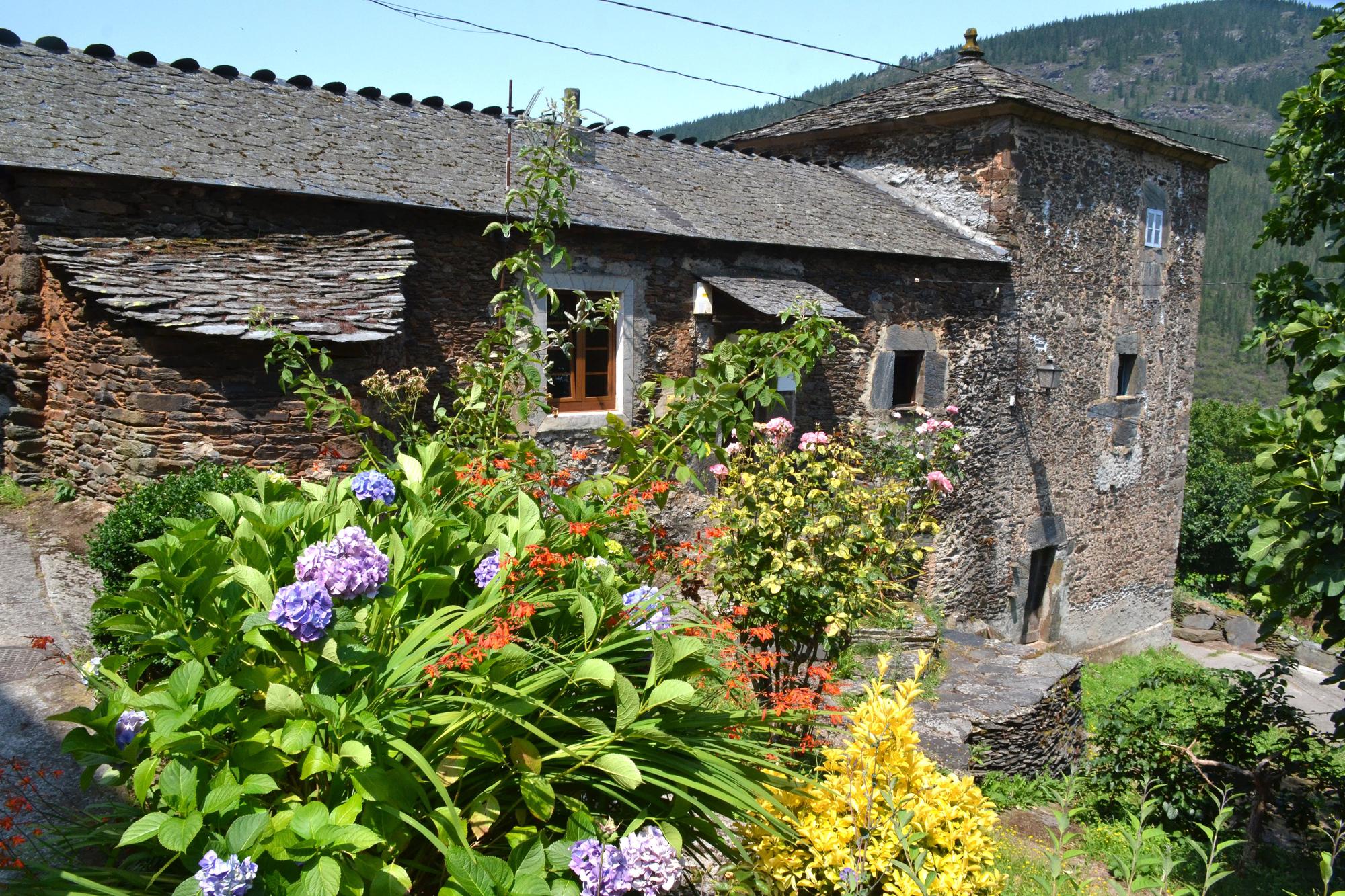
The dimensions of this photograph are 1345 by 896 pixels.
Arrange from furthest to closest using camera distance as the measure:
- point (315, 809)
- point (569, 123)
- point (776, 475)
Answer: point (776, 475)
point (569, 123)
point (315, 809)

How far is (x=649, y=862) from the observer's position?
7.39ft

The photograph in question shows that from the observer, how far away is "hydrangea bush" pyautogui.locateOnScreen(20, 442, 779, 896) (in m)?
2.09

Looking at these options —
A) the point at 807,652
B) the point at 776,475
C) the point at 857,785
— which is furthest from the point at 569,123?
the point at 857,785

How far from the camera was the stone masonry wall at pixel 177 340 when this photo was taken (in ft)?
19.3

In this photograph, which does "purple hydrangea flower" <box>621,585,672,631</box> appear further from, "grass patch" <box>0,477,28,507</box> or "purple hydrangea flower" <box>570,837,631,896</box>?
"grass patch" <box>0,477,28,507</box>

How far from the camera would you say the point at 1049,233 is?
12.1m

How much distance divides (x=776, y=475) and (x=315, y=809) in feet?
9.94

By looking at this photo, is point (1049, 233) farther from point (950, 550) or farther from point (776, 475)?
point (776, 475)

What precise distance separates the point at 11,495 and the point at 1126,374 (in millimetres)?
13760

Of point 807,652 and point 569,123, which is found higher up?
point 569,123

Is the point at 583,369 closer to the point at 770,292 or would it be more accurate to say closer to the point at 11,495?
the point at 770,292

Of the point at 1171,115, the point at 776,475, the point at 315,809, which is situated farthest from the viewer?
the point at 1171,115

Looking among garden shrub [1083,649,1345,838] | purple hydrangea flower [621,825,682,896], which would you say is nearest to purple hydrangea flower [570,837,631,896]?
purple hydrangea flower [621,825,682,896]

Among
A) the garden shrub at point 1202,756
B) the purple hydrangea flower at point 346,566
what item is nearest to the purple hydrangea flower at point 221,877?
the purple hydrangea flower at point 346,566
